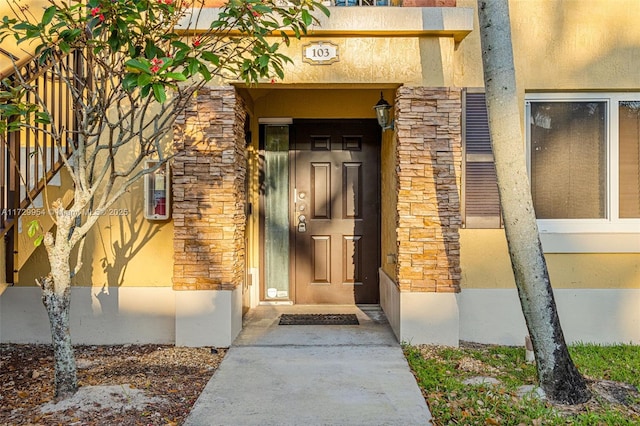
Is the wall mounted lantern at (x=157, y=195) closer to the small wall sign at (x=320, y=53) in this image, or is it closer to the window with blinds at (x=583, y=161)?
the small wall sign at (x=320, y=53)

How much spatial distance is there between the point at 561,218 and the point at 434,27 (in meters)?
2.28

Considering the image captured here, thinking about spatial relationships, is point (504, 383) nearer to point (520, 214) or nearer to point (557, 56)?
point (520, 214)

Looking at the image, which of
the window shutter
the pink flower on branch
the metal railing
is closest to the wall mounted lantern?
the metal railing

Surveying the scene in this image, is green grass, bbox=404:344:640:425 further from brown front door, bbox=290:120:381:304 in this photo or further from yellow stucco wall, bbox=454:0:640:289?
brown front door, bbox=290:120:381:304

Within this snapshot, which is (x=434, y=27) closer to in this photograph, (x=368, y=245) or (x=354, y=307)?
(x=368, y=245)

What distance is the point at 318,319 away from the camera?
207 inches

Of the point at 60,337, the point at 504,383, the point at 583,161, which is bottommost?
the point at 504,383

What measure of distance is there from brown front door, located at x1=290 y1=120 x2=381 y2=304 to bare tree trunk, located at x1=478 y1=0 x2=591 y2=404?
8.88 feet

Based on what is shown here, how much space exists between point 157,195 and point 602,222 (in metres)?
4.39

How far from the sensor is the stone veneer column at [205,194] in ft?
14.5

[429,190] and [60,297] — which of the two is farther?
[429,190]

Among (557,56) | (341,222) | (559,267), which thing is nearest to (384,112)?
(341,222)

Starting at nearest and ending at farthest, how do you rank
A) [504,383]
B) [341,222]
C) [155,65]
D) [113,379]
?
[155,65] < [504,383] < [113,379] < [341,222]

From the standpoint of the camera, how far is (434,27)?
429 centimetres
